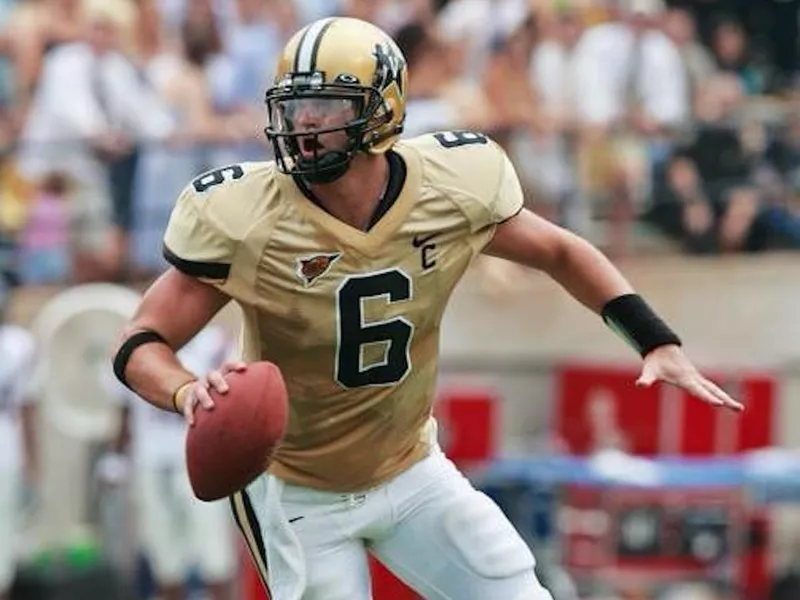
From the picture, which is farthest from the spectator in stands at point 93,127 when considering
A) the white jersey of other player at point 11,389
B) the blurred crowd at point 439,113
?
the white jersey of other player at point 11,389

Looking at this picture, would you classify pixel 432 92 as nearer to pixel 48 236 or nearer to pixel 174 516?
pixel 48 236

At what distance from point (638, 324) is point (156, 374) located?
4.36ft

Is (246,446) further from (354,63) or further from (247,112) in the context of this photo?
(247,112)

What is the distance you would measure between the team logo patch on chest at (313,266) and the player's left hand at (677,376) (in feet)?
2.80

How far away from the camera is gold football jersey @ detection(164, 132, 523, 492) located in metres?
6.14

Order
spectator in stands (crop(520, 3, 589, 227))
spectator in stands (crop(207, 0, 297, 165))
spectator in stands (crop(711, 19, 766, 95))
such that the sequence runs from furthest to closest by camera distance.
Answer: spectator in stands (crop(711, 19, 766, 95))
spectator in stands (crop(520, 3, 589, 227))
spectator in stands (crop(207, 0, 297, 165))

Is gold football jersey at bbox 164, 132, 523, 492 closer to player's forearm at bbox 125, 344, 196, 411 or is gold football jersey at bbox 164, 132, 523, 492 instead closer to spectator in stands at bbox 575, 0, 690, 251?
A: player's forearm at bbox 125, 344, 196, 411

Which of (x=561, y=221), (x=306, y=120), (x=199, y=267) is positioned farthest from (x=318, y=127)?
(x=561, y=221)

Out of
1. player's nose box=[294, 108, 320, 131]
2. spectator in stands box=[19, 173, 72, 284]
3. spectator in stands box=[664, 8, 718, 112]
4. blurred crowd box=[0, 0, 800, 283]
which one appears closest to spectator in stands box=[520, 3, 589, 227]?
blurred crowd box=[0, 0, 800, 283]

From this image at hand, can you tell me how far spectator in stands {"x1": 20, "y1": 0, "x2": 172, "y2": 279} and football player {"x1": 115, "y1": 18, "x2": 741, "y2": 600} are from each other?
6.29m

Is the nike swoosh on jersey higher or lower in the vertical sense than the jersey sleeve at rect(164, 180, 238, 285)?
lower

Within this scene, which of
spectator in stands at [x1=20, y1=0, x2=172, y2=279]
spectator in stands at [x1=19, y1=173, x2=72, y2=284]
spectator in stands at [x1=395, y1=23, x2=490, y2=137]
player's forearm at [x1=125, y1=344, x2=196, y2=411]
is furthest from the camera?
spectator in stands at [x1=19, y1=173, x2=72, y2=284]

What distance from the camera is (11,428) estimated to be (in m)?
11.9

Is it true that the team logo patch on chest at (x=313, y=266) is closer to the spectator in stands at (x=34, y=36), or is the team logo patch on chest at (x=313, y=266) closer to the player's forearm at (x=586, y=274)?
the player's forearm at (x=586, y=274)
